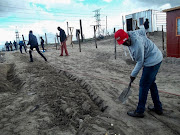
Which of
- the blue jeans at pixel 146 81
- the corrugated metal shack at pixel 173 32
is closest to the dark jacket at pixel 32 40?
the blue jeans at pixel 146 81

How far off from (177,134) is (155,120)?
45 cm

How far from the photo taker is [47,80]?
513 centimetres

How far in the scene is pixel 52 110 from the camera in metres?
3.26

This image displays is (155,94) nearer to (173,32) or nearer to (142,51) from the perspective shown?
(142,51)

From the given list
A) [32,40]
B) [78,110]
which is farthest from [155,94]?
[32,40]

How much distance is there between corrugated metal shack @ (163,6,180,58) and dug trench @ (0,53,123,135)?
694 cm

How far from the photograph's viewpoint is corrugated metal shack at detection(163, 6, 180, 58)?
8719 millimetres

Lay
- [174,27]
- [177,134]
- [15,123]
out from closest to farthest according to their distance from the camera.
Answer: [177,134], [15,123], [174,27]

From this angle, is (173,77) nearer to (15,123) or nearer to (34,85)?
(34,85)

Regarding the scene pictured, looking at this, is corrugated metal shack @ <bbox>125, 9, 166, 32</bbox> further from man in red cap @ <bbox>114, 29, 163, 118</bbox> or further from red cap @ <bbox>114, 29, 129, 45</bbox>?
red cap @ <bbox>114, 29, 129, 45</bbox>

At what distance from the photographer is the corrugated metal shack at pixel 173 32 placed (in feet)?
28.6

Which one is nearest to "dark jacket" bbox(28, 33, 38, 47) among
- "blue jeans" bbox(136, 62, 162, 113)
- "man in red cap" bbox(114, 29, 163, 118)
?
"man in red cap" bbox(114, 29, 163, 118)

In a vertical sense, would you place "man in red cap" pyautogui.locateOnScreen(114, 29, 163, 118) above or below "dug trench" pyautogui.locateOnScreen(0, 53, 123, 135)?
above

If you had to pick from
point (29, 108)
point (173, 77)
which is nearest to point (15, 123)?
point (29, 108)
